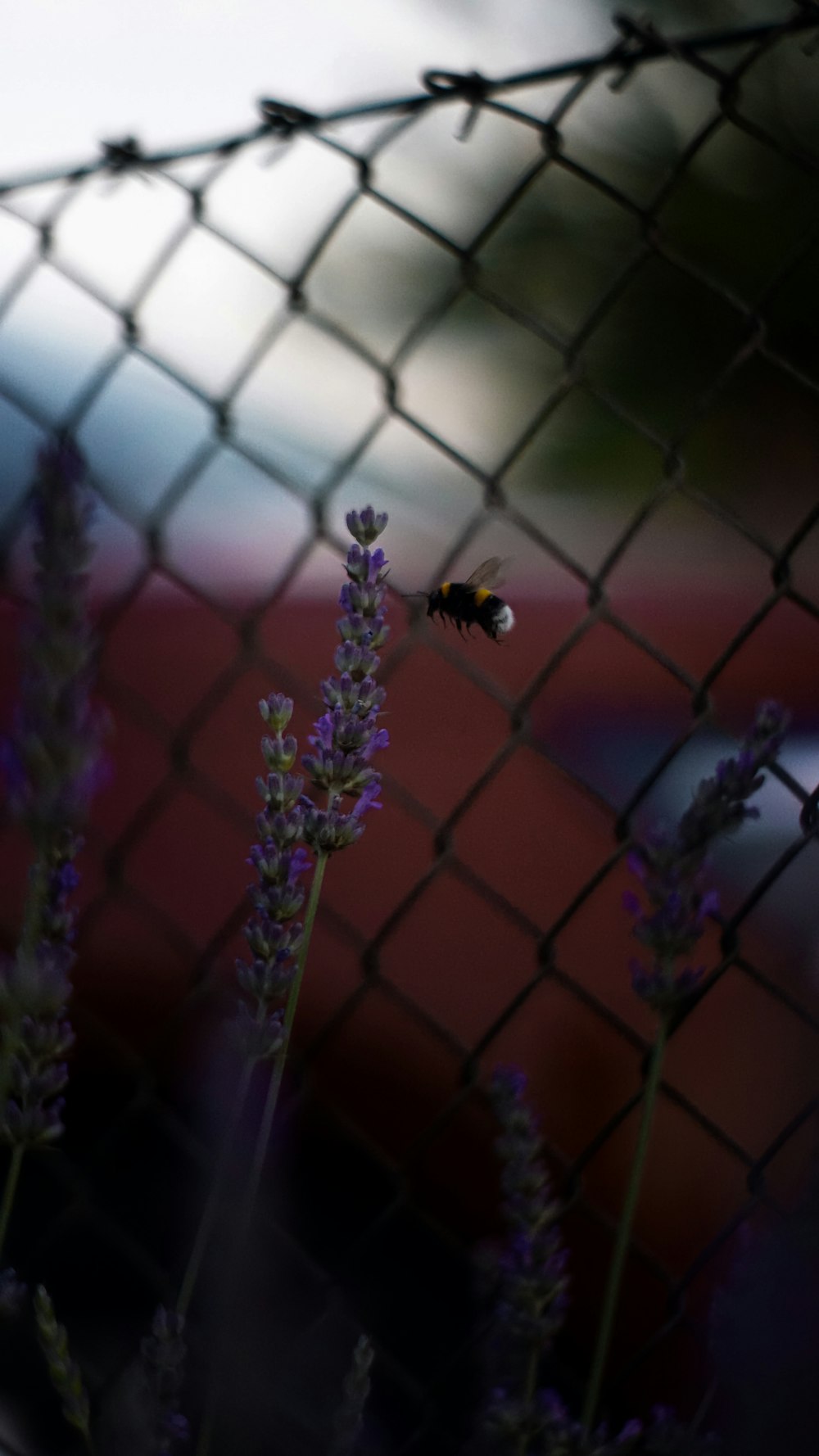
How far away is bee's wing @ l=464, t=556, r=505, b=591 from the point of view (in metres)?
1.69

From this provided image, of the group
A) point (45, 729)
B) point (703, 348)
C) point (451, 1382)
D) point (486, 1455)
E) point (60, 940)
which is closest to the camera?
point (45, 729)

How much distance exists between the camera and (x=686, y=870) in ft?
2.61

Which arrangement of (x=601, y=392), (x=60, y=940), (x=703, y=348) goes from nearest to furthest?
(x=60, y=940) → (x=601, y=392) → (x=703, y=348)

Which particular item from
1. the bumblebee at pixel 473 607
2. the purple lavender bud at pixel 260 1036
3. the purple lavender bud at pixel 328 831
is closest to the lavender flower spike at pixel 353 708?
the purple lavender bud at pixel 328 831

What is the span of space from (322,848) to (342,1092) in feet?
4.09

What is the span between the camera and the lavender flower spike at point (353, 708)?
0.85m

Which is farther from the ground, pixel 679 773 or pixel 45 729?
pixel 679 773

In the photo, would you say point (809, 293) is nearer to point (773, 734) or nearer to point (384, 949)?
point (384, 949)

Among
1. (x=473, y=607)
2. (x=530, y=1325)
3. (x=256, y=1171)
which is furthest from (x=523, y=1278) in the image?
(x=473, y=607)

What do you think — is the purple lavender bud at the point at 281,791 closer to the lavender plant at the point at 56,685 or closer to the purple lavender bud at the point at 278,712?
the purple lavender bud at the point at 278,712

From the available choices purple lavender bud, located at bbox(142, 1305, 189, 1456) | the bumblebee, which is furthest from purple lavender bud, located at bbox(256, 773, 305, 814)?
the bumblebee

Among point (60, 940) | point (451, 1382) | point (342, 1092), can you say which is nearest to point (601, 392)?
point (60, 940)

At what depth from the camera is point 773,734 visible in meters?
0.82

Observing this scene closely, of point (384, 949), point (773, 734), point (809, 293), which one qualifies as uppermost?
point (809, 293)
